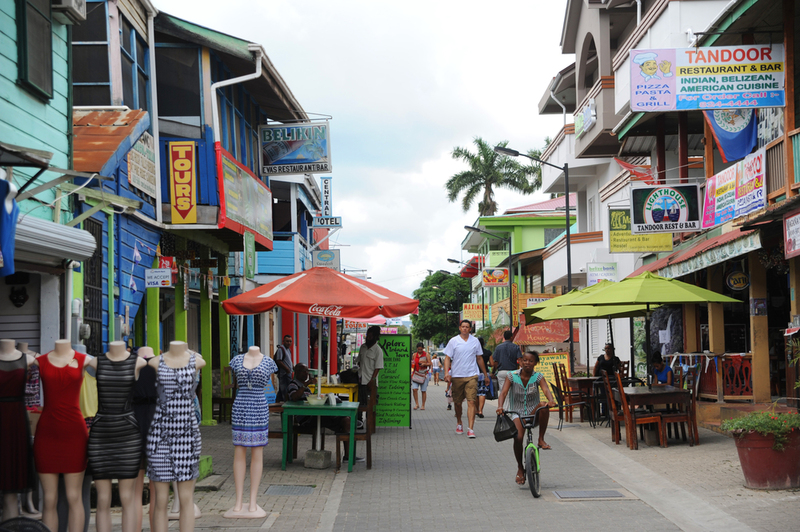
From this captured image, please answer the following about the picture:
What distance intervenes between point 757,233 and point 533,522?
6932 mm

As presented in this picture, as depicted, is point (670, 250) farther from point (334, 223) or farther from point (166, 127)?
point (334, 223)

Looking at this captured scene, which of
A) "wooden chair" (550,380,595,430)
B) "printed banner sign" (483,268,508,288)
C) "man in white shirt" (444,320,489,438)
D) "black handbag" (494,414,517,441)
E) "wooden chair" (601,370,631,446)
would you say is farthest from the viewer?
"printed banner sign" (483,268,508,288)

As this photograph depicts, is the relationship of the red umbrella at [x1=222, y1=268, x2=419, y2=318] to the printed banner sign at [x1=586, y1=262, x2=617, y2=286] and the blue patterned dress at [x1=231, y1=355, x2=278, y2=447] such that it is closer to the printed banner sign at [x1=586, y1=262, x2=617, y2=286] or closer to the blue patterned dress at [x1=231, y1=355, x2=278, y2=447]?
the blue patterned dress at [x1=231, y1=355, x2=278, y2=447]

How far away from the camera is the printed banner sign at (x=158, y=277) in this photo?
12789mm

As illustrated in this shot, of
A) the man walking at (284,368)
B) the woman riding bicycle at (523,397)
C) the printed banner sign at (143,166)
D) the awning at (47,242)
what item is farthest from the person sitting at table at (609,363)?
the awning at (47,242)

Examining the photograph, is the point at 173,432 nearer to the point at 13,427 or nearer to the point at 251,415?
the point at 13,427

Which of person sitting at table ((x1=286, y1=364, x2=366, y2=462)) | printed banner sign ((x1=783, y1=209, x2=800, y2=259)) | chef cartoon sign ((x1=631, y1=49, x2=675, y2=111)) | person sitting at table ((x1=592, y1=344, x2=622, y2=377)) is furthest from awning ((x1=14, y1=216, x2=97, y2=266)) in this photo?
person sitting at table ((x1=592, y1=344, x2=622, y2=377))

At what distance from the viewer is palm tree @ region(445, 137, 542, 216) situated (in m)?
62.1

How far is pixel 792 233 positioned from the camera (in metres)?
11.4

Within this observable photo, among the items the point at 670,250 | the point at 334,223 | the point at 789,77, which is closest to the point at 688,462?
the point at 789,77

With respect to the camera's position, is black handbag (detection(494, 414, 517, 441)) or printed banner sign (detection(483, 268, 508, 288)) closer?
black handbag (detection(494, 414, 517, 441))

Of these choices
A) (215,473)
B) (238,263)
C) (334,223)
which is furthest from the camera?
(334,223)

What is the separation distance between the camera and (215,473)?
1070 centimetres

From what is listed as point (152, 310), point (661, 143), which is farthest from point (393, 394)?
point (661, 143)
